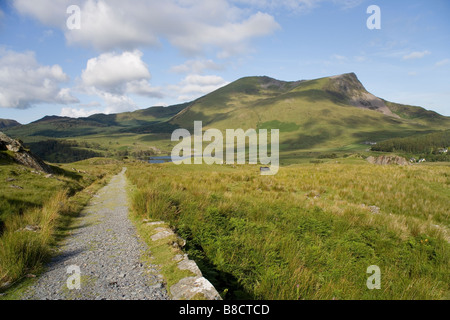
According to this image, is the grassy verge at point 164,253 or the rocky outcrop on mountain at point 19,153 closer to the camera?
the grassy verge at point 164,253

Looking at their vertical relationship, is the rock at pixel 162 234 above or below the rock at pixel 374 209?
above

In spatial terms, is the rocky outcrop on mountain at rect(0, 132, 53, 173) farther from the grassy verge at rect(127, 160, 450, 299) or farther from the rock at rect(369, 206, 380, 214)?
the rock at rect(369, 206, 380, 214)

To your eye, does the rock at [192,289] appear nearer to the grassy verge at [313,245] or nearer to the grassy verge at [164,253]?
the grassy verge at [164,253]

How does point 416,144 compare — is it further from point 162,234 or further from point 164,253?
point 164,253

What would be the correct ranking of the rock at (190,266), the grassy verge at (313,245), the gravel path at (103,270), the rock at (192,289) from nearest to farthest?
the rock at (192,289), the gravel path at (103,270), the rock at (190,266), the grassy verge at (313,245)

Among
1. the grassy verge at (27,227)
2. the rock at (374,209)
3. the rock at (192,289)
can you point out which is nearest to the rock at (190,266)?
the rock at (192,289)

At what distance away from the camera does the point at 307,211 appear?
9742mm

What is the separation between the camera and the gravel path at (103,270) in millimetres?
3562

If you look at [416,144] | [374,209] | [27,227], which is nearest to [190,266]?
[27,227]

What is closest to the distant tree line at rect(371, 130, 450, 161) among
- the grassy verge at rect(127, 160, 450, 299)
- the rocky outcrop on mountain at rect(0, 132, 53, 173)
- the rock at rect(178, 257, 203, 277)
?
the grassy verge at rect(127, 160, 450, 299)

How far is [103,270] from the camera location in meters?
4.39
